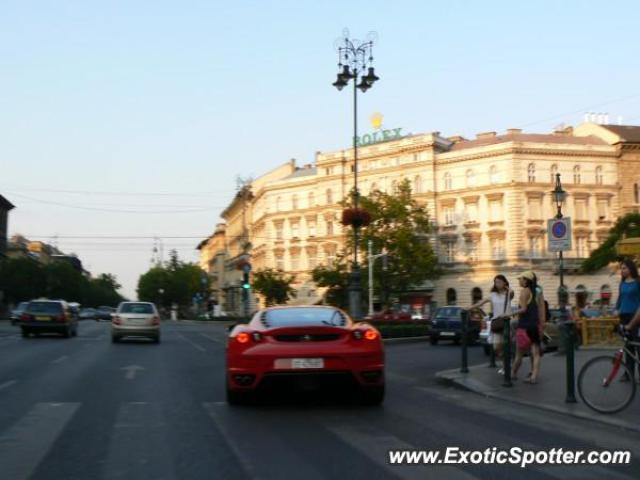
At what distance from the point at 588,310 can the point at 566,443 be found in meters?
28.6

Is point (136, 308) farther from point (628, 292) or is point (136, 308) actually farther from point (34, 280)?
point (34, 280)

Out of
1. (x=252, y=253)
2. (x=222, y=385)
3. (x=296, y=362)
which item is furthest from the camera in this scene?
(x=252, y=253)

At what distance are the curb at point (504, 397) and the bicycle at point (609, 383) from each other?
7.8 inches

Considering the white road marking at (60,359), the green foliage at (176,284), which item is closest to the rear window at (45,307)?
the white road marking at (60,359)

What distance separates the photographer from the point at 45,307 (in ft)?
108

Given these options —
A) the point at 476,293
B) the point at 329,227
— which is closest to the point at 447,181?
the point at 476,293

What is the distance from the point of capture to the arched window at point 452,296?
7365cm

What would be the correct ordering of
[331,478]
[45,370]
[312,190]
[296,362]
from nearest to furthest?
[331,478]
[296,362]
[45,370]
[312,190]

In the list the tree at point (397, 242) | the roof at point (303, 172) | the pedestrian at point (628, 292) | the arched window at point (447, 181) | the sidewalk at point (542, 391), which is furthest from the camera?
the roof at point (303, 172)

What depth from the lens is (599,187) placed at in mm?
71562

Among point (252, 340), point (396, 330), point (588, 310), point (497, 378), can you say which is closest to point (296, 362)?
point (252, 340)

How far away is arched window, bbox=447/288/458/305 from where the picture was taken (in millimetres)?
73650

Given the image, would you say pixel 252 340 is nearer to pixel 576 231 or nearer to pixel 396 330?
pixel 396 330

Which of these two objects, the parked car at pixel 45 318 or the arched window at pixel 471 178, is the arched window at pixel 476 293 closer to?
the arched window at pixel 471 178
